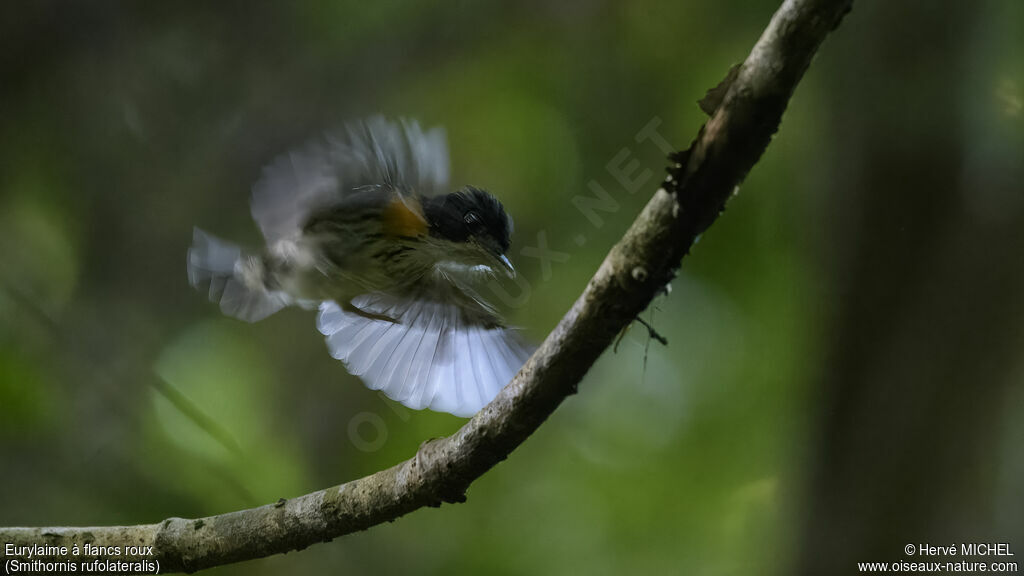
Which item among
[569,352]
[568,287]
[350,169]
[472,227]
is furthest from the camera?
[568,287]

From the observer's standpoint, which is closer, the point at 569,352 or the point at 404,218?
the point at 569,352

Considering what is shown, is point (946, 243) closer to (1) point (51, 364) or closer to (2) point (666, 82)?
(2) point (666, 82)

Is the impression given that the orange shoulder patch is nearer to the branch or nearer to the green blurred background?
the green blurred background

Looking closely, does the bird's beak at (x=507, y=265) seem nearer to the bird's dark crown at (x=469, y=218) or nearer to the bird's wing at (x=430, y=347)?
the bird's dark crown at (x=469, y=218)

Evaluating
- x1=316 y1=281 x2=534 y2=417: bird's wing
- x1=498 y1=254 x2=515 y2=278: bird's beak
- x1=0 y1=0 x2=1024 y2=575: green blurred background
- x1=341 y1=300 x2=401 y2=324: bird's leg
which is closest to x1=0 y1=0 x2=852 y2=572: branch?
x1=316 y1=281 x2=534 y2=417: bird's wing

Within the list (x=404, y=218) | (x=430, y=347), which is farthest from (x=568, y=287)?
(x=404, y=218)

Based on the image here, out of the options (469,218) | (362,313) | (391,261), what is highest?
(469,218)

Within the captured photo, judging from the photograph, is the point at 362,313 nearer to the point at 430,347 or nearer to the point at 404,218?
the point at 430,347

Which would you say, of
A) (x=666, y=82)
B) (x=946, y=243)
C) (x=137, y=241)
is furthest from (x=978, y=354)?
(x=137, y=241)
